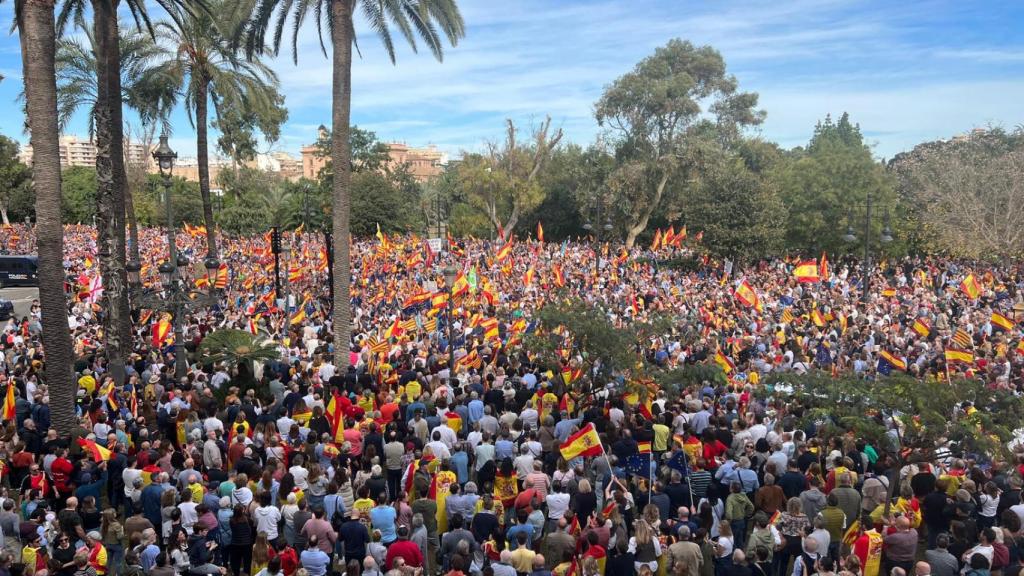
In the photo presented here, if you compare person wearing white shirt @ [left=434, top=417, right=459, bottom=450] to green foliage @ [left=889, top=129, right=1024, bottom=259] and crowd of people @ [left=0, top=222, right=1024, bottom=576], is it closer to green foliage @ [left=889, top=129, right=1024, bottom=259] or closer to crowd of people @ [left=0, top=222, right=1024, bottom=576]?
crowd of people @ [left=0, top=222, right=1024, bottom=576]

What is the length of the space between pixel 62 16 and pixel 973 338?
2362cm

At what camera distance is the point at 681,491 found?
32.7ft

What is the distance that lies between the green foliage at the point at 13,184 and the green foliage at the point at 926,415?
245ft

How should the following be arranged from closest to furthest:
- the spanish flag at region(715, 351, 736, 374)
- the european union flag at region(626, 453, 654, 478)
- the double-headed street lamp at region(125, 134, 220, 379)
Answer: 1. the european union flag at region(626, 453, 654, 478)
2. the double-headed street lamp at region(125, 134, 220, 379)
3. the spanish flag at region(715, 351, 736, 374)

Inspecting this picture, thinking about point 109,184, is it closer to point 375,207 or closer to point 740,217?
point 740,217

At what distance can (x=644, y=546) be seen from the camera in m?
8.35

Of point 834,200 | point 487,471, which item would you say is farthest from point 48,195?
point 834,200

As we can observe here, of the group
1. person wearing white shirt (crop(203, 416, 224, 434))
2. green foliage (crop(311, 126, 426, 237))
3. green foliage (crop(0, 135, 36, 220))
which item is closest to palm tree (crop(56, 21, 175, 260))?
person wearing white shirt (crop(203, 416, 224, 434))

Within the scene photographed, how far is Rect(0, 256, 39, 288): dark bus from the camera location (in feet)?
139

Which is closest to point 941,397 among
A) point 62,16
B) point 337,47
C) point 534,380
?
point 534,380

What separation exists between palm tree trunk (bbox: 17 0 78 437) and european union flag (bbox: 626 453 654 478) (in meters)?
9.07

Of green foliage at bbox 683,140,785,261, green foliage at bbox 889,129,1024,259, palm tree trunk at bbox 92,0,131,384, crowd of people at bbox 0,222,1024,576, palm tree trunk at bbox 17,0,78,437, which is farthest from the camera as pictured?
green foliage at bbox 683,140,785,261

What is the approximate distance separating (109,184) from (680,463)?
14270 mm

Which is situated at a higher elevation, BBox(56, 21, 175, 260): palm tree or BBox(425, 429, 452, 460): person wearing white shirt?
BBox(56, 21, 175, 260): palm tree
